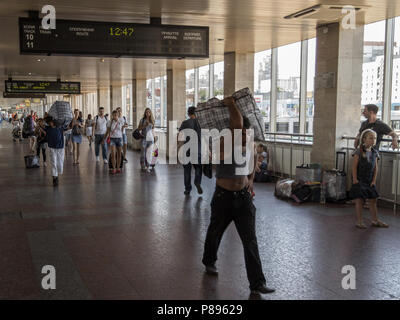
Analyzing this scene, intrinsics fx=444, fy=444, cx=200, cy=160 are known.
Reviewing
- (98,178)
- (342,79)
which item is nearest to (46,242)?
(98,178)

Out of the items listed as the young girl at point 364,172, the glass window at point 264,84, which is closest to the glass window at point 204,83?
the glass window at point 264,84

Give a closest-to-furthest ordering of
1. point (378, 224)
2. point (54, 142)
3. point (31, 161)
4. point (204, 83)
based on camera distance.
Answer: point (378, 224) → point (54, 142) → point (31, 161) → point (204, 83)

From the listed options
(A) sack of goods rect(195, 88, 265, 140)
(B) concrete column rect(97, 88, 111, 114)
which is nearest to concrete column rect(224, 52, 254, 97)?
(A) sack of goods rect(195, 88, 265, 140)

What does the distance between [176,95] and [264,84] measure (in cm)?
454

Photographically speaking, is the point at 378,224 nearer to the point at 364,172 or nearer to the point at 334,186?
the point at 364,172

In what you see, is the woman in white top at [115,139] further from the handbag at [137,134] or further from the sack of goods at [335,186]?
the sack of goods at [335,186]

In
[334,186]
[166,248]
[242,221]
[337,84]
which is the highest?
[337,84]

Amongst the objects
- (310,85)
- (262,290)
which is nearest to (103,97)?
(310,85)

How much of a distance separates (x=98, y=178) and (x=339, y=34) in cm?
729

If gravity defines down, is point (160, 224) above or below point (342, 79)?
below

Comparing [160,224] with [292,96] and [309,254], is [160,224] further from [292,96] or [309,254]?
[292,96]

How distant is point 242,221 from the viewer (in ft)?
14.8

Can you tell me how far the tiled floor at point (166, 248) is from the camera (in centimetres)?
454
